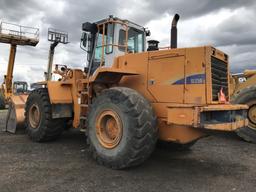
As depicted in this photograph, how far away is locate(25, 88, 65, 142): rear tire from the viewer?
7.19m

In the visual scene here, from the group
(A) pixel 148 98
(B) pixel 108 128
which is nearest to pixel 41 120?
(B) pixel 108 128

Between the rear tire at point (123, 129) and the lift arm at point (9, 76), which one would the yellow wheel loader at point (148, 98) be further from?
the lift arm at point (9, 76)

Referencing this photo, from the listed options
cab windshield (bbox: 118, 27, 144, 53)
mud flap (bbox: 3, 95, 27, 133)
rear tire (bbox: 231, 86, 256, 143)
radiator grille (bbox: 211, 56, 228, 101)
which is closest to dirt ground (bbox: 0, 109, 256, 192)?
rear tire (bbox: 231, 86, 256, 143)

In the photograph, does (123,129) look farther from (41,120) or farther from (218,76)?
(41,120)

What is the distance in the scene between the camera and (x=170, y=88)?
5.17 metres

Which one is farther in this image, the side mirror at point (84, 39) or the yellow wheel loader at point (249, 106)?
the yellow wheel loader at point (249, 106)

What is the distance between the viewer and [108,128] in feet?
17.9

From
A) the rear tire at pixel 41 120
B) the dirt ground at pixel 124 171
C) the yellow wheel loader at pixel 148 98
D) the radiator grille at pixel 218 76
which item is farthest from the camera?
the rear tire at pixel 41 120

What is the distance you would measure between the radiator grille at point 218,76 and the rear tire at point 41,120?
4043mm

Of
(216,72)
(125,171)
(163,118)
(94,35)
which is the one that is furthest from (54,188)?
(94,35)

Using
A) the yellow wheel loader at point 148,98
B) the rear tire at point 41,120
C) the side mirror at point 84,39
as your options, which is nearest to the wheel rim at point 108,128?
the yellow wheel loader at point 148,98

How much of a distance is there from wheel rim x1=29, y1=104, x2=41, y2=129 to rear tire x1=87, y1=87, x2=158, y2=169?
260 centimetres

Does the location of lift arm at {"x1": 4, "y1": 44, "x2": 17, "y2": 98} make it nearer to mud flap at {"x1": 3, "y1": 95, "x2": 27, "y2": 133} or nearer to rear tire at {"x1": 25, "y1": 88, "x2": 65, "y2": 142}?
mud flap at {"x1": 3, "y1": 95, "x2": 27, "y2": 133}

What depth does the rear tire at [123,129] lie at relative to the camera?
15.4ft
